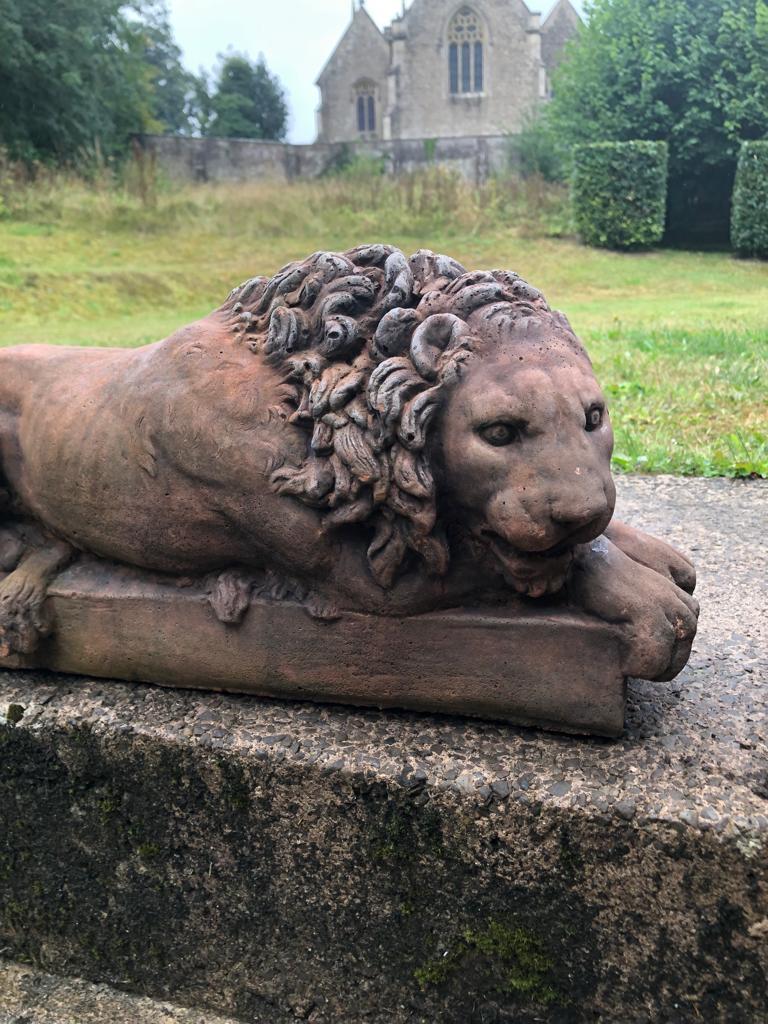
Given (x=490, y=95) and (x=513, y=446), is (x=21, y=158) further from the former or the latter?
(x=490, y=95)

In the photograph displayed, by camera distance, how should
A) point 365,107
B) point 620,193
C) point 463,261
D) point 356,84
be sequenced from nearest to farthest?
point 463,261 < point 620,193 < point 356,84 < point 365,107

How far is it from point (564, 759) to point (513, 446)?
53 centimetres

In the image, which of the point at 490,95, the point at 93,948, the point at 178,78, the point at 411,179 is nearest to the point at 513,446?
the point at 93,948

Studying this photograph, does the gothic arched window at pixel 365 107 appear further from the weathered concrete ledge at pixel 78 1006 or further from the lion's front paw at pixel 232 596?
the weathered concrete ledge at pixel 78 1006

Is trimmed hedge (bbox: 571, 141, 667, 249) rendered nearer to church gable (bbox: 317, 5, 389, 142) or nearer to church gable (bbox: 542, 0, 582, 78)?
church gable (bbox: 542, 0, 582, 78)

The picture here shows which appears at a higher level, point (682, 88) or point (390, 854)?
point (682, 88)

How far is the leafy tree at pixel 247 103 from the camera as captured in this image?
36.8 metres

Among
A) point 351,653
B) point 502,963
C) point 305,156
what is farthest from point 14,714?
point 305,156

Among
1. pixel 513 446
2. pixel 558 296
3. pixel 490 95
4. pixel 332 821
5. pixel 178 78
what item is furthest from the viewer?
pixel 178 78

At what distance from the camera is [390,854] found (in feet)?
4.97

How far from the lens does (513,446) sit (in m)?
1.41

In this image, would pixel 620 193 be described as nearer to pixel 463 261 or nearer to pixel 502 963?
pixel 463 261

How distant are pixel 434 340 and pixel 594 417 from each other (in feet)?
0.94

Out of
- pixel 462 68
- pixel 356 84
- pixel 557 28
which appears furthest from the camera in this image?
pixel 356 84
